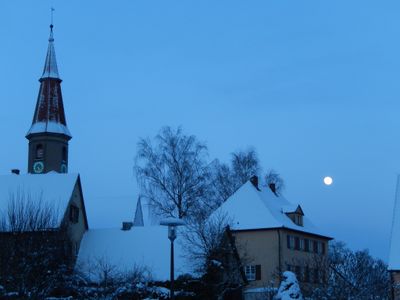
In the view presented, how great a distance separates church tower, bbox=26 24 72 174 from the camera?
237ft

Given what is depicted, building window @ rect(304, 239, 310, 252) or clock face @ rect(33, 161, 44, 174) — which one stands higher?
clock face @ rect(33, 161, 44, 174)

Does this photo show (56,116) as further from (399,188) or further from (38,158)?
(399,188)

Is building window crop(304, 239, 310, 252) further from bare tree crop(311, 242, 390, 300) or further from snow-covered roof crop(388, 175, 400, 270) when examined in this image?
bare tree crop(311, 242, 390, 300)

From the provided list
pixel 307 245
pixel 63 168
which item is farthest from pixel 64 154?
pixel 307 245

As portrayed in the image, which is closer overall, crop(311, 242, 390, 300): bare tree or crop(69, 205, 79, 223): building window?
crop(311, 242, 390, 300): bare tree

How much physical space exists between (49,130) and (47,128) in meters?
0.36

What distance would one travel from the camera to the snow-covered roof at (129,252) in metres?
49.5

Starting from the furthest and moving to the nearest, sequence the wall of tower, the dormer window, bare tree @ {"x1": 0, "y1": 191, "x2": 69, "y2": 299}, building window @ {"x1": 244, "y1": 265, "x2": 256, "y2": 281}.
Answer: the wall of tower < the dormer window < building window @ {"x1": 244, "y1": 265, "x2": 256, "y2": 281} < bare tree @ {"x1": 0, "y1": 191, "x2": 69, "y2": 299}

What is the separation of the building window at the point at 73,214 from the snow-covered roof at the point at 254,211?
440 inches

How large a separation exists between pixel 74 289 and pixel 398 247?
22.2 meters

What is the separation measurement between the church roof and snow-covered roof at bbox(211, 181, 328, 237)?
2075 centimetres

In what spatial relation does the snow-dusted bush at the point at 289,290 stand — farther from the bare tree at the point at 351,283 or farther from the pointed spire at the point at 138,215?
the pointed spire at the point at 138,215

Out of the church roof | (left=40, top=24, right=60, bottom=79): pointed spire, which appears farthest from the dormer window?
(left=40, top=24, right=60, bottom=79): pointed spire

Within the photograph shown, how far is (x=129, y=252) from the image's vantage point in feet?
172
